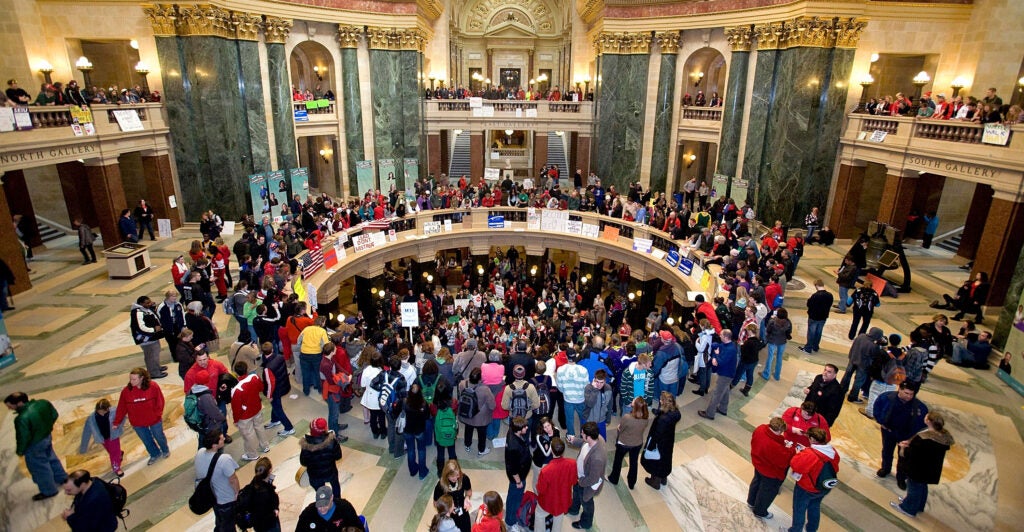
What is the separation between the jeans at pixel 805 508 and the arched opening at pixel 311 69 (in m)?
24.3

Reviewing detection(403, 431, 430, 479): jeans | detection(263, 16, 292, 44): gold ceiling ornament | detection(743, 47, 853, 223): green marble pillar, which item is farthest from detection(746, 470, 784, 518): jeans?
detection(263, 16, 292, 44): gold ceiling ornament

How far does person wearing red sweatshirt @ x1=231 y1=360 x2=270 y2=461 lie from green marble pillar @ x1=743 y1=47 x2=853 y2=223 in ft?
61.9

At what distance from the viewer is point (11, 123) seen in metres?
13.7

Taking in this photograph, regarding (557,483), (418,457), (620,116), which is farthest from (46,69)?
(557,483)

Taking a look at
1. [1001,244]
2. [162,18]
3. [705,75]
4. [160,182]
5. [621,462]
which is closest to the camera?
[621,462]

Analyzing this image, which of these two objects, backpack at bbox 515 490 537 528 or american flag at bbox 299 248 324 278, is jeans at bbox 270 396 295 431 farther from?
american flag at bbox 299 248 324 278

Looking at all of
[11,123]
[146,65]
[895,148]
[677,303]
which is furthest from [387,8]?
[895,148]

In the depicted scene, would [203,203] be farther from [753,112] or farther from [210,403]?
[753,112]

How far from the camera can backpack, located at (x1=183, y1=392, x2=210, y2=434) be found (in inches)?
275

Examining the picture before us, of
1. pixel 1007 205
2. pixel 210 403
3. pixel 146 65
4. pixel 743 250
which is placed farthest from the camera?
pixel 146 65

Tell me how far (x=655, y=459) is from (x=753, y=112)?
685 inches

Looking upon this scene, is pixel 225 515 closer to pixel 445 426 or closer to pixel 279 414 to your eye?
pixel 279 414

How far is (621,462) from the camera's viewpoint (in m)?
7.62

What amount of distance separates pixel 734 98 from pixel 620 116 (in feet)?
16.3
